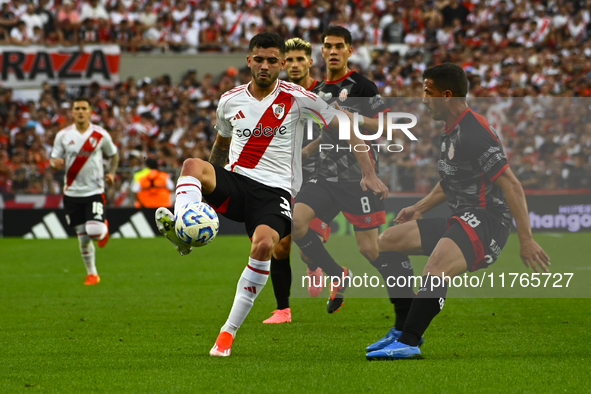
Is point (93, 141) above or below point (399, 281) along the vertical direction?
below

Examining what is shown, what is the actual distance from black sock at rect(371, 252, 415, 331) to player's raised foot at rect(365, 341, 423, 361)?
675 mm

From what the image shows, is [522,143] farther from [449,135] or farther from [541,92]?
[541,92]

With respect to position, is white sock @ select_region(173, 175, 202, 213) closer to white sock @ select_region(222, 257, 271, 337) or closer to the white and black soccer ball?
the white and black soccer ball

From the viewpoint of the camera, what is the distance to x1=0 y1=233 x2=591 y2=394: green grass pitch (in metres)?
4.48

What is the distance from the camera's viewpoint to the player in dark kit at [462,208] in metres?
5.19

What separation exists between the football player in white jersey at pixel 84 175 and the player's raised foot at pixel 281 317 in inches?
165

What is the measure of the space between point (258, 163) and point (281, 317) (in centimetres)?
200

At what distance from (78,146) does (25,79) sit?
510 inches

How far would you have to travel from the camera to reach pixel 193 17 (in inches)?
955

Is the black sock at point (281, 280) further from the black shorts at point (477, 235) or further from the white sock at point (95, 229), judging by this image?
the white sock at point (95, 229)

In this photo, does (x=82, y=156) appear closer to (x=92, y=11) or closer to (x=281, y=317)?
(x=281, y=317)

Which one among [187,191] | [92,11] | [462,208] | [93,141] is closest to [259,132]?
[187,191]

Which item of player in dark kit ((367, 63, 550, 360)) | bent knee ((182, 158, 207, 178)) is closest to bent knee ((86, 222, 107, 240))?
bent knee ((182, 158, 207, 178))

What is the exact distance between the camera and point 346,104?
722 cm
